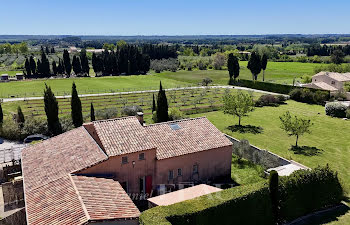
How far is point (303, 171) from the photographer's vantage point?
21.9 metres

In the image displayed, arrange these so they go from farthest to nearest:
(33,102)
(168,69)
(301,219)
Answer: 1. (168,69)
2. (33,102)
3. (301,219)

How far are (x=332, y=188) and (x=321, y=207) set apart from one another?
5.67 ft

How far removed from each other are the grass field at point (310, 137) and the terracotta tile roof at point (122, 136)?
608 inches

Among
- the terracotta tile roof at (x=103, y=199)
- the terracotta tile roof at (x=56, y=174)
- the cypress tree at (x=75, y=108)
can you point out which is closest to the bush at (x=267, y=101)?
the cypress tree at (x=75, y=108)

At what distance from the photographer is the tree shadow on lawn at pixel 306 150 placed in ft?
114

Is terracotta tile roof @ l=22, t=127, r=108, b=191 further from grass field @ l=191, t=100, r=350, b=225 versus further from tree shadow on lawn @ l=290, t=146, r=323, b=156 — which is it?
tree shadow on lawn @ l=290, t=146, r=323, b=156

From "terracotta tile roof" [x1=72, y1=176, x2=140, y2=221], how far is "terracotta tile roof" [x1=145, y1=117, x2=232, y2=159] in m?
5.60

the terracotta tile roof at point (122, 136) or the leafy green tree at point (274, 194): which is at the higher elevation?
the terracotta tile roof at point (122, 136)

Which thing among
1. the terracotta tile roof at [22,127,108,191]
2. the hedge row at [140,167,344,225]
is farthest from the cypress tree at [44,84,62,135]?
the hedge row at [140,167,344,225]

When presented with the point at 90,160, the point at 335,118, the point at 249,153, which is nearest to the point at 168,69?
the point at 335,118

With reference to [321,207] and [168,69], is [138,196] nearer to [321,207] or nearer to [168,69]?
[321,207]

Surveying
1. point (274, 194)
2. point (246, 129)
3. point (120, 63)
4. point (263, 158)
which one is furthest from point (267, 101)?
point (120, 63)

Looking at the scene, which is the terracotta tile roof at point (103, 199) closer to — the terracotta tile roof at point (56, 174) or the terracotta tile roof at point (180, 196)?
the terracotta tile roof at point (56, 174)

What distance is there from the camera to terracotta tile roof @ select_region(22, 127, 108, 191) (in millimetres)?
20875
